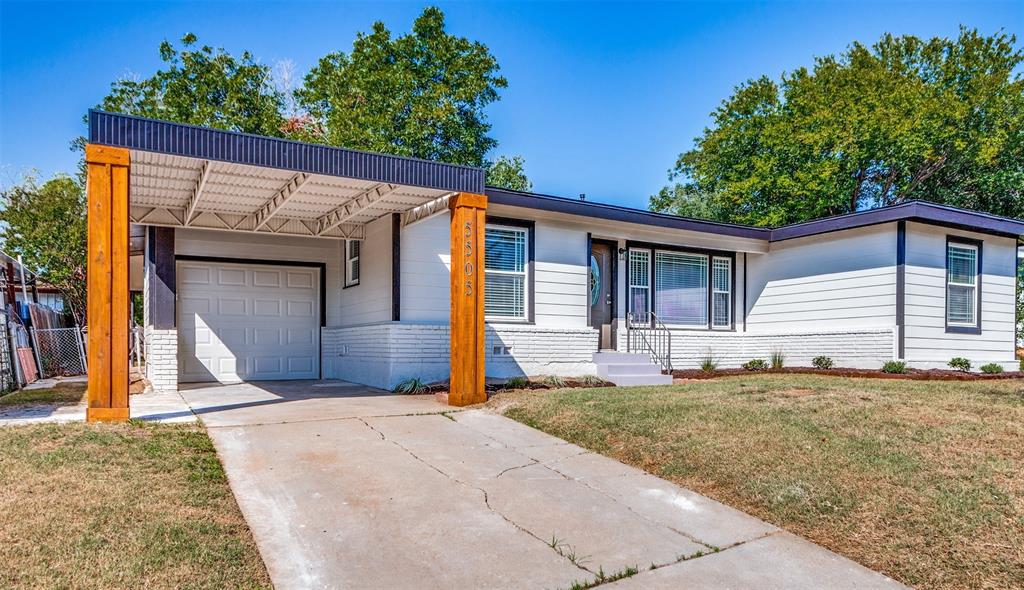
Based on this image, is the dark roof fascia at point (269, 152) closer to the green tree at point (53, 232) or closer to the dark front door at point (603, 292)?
the dark front door at point (603, 292)

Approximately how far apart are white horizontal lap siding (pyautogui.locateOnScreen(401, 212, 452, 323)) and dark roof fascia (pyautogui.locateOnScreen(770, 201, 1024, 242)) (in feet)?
24.3

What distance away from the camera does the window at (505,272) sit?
1073cm

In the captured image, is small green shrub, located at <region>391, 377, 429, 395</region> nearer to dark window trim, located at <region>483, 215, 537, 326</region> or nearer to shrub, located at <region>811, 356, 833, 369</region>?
dark window trim, located at <region>483, 215, 537, 326</region>

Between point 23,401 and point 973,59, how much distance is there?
2700cm

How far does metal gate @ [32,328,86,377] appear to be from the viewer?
45.4ft

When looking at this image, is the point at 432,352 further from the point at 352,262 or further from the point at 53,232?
the point at 53,232

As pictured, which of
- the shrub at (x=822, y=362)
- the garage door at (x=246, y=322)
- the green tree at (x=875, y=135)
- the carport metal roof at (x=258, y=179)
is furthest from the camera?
the green tree at (x=875, y=135)

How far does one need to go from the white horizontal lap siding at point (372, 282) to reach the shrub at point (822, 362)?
8.36 m

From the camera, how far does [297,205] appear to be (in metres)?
9.41

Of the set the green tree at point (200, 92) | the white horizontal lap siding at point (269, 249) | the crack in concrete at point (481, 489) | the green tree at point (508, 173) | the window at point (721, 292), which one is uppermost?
the green tree at point (200, 92)

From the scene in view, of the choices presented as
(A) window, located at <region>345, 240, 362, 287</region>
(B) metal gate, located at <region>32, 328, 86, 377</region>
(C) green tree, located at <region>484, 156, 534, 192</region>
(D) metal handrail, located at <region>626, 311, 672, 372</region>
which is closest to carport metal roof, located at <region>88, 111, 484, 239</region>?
(A) window, located at <region>345, 240, 362, 287</region>

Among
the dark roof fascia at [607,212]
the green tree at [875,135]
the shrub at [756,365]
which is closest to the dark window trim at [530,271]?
the dark roof fascia at [607,212]

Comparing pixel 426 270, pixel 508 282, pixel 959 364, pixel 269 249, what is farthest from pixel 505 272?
pixel 959 364

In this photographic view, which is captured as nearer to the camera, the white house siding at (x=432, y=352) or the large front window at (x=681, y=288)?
the white house siding at (x=432, y=352)
